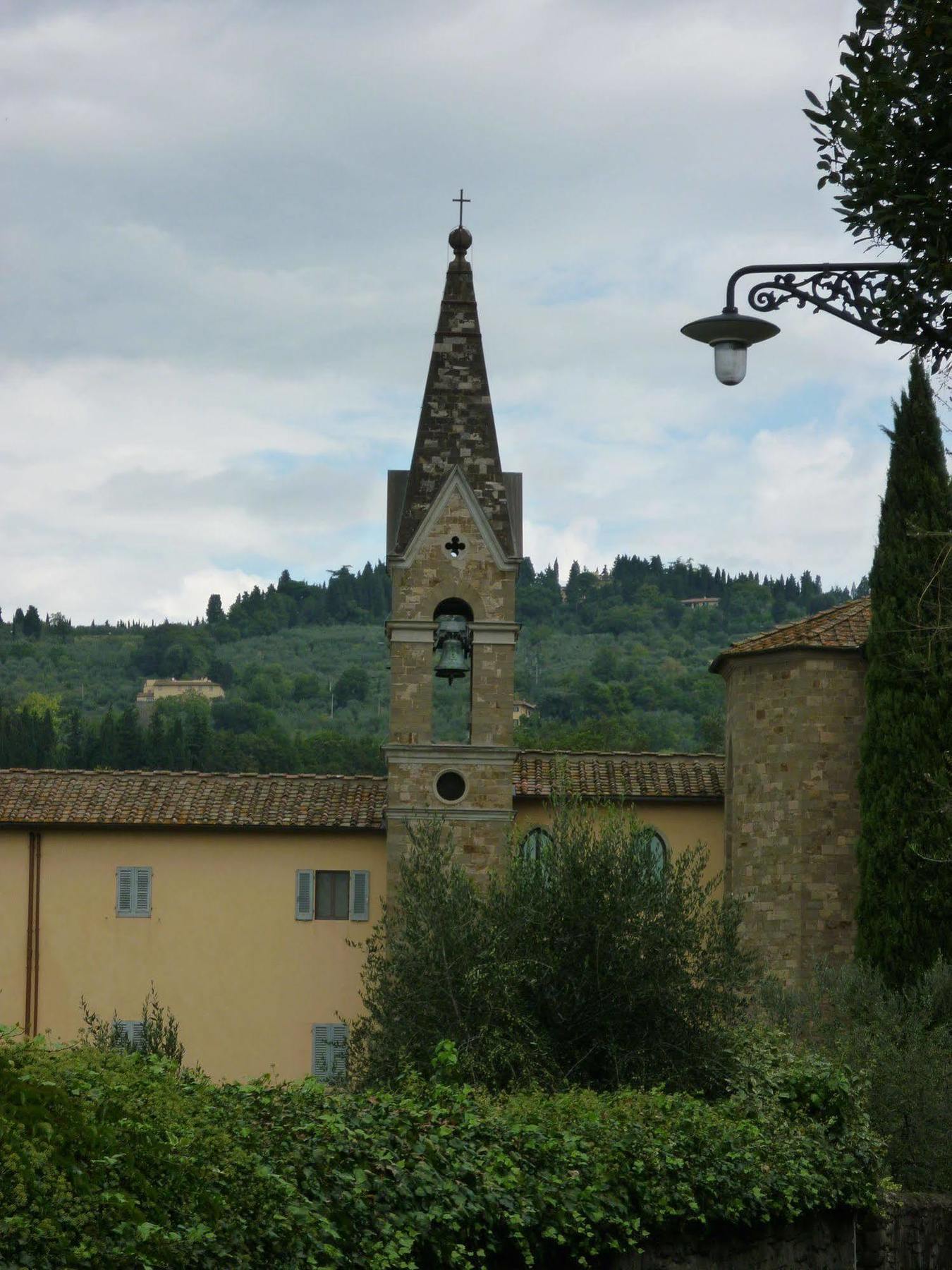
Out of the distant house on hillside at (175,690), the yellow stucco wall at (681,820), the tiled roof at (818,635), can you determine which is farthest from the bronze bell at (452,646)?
the distant house on hillside at (175,690)

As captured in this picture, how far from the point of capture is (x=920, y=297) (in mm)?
9305

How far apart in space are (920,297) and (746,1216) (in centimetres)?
631

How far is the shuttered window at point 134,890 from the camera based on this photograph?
94.1ft

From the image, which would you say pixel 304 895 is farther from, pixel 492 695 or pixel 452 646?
pixel 452 646

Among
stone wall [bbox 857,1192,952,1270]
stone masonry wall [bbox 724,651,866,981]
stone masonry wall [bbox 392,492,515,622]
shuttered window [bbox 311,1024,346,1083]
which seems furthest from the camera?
shuttered window [bbox 311,1024,346,1083]

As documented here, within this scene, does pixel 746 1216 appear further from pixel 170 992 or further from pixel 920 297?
pixel 170 992

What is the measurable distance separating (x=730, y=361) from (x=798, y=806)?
1775 cm

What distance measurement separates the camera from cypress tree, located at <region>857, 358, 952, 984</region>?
2420cm

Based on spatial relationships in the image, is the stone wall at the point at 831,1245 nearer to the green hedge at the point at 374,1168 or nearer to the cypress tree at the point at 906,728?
the green hedge at the point at 374,1168

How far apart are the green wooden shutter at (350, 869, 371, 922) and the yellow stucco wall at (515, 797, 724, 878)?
2.64 metres

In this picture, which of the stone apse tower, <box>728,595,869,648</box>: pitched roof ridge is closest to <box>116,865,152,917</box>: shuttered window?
the stone apse tower

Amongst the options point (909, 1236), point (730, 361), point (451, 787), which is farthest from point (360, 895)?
point (730, 361)

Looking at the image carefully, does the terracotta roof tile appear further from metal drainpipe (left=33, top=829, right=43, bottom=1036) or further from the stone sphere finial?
the stone sphere finial

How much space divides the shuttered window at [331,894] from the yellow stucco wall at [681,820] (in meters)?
2.75
